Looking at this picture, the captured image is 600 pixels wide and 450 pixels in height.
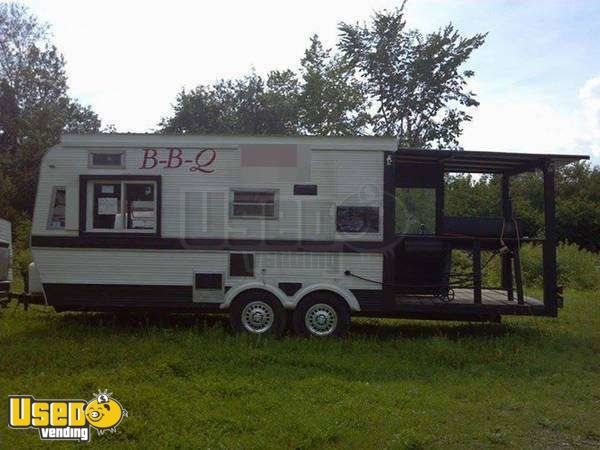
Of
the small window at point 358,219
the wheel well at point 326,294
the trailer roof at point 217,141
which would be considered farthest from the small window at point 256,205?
the wheel well at point 326,294

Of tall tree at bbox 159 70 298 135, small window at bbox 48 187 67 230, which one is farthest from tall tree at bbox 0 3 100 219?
small window at bbox 48 187 67 230

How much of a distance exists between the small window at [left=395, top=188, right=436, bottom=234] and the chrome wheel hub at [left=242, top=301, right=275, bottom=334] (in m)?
2.29

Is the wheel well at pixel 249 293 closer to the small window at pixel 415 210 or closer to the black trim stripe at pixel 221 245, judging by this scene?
the black trim stripe at pixel 221 245

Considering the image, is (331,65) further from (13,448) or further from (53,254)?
(13,448)

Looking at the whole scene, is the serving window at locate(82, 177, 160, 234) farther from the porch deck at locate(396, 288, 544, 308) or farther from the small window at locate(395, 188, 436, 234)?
the porch deck at locate(396, 288, 544, 308)

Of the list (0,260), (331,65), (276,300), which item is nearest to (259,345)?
(276,300)

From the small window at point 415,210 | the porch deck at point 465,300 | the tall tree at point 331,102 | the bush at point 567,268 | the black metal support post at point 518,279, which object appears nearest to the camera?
the porch deck at point 465,300

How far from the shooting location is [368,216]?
→ 337 inches

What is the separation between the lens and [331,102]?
101ft

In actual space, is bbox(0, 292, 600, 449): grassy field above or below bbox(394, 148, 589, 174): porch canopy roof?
below

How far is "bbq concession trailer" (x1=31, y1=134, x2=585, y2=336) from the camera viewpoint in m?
8.48

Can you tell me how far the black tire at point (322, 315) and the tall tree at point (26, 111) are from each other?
57.6 feet

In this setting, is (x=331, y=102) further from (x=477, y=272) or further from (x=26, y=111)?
(x=477, y=272)

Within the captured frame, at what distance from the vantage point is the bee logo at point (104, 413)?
504 cm
